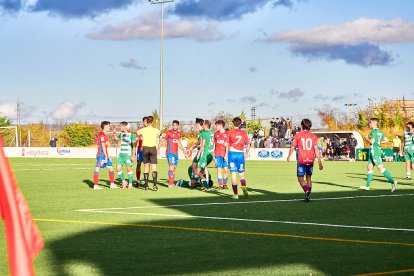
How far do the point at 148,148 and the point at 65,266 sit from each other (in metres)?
13.5

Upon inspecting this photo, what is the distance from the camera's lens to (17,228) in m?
2.96

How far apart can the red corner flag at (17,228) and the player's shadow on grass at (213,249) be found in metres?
5.38

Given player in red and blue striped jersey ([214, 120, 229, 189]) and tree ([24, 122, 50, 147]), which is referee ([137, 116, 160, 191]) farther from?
tree ([24, 122, 50, 147])

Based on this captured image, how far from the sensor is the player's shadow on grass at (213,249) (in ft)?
28.1

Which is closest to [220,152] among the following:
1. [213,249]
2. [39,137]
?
[213,249]

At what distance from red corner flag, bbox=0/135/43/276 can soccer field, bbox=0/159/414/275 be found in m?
5.39

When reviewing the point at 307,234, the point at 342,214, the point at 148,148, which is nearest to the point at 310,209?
the point at 342,214

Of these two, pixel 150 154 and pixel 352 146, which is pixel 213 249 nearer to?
pixel 150 154

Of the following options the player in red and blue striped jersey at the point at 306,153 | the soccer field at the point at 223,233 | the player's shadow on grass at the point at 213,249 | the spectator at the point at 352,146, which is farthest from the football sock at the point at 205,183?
the spectator at the point at 352,146

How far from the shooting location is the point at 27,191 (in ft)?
72.9

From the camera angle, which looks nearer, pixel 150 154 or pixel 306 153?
pixel 306 153

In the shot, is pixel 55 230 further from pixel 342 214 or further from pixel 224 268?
pixel 342 214

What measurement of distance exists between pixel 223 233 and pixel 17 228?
9011 mm

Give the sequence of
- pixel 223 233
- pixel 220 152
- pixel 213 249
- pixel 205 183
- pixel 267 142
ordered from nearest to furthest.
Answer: pixel 213 249 → pixel 223 233 → pixel 205 183 → pixel 220 152 → pixel 267 142
